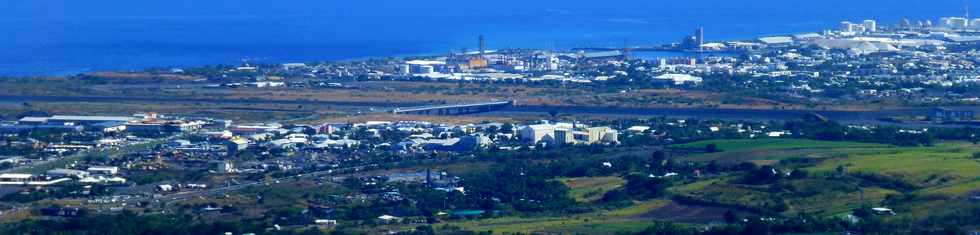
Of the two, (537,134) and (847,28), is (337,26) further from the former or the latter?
(537,134)

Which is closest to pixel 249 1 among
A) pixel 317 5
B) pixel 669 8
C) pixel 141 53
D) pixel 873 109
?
pixel 317 5

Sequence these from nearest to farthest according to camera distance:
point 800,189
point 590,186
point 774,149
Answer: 1. point 800,189
2. point 590,186
3. point 774,149

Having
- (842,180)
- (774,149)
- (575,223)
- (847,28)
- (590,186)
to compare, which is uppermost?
(847,28)

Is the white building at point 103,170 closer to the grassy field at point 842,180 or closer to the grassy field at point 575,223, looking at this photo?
the grassy field at point 575,223

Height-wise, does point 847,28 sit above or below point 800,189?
above

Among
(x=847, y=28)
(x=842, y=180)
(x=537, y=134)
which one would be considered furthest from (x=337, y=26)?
(x=842, y=180)

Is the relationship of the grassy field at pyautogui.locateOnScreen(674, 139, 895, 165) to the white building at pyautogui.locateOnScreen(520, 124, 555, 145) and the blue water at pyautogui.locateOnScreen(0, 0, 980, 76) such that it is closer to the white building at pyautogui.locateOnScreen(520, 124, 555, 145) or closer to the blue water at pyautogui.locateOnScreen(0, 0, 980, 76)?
the white building at pyautogui.locateOnScreen(520, 124, 555, 145)

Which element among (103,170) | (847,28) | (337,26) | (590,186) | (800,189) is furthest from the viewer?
(337,26)

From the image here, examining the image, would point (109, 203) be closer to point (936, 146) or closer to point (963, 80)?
point (936, 146)

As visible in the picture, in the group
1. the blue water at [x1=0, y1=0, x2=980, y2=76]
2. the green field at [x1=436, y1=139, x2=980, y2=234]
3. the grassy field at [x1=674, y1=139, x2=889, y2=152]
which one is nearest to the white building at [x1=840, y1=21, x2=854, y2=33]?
the blue water at [x1=0, y1=0, x2=980, y2=76]
